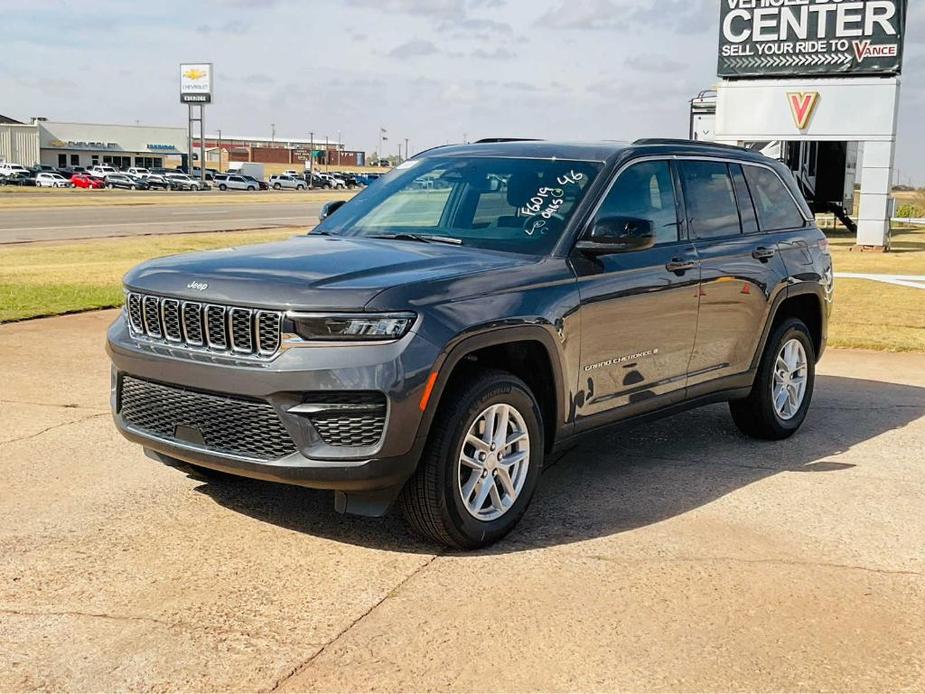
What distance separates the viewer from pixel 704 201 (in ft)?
21.5

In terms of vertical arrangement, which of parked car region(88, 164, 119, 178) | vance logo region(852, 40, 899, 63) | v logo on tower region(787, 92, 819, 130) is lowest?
parked car region(88, 164, 119, 178)

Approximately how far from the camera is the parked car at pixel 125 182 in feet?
268

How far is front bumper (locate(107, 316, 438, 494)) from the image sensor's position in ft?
14.6

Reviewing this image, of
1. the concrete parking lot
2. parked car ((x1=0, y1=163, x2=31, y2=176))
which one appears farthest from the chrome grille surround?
parked car ((x1=0, y1=163, x2=31, y2=176))

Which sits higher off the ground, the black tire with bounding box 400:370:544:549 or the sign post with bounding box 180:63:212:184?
the sign post with bounding box 180:63:212:184

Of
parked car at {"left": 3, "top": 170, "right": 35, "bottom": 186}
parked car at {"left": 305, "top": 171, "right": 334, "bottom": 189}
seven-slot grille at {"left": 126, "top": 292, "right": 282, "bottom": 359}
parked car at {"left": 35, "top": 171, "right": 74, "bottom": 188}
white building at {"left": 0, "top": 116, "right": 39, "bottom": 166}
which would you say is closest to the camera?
seven-slot grille at {"left": 126, "top": 292, "right": 282, "bottom": 359}

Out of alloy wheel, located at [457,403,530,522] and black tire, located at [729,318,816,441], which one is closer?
alloy wheel, located at [457,403,530,522]

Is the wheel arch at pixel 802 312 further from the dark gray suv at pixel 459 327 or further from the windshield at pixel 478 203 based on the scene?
the windshield at pixel 478 203

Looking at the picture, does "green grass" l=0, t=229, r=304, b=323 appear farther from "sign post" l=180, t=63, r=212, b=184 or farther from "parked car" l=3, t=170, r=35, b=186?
"sign post" l=180, t=63, r=212, b=184

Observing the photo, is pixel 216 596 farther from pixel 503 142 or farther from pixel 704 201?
pixel 704 201

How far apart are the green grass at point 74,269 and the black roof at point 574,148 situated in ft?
22.5

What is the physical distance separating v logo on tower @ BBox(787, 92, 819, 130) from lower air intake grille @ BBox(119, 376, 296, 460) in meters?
24.0

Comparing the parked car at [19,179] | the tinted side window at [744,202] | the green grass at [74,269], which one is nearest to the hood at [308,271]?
the tinted side window at [744,202]

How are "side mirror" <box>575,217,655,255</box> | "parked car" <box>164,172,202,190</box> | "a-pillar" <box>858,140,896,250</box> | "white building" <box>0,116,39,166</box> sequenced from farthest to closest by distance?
"white building" <box>0,116,39,166</box> → "parked car" <box>164,172,202,190</box> → "a-pillar" <box>858,140,896,250</box> → "side mirror" <box>575,217,655,255</box>
